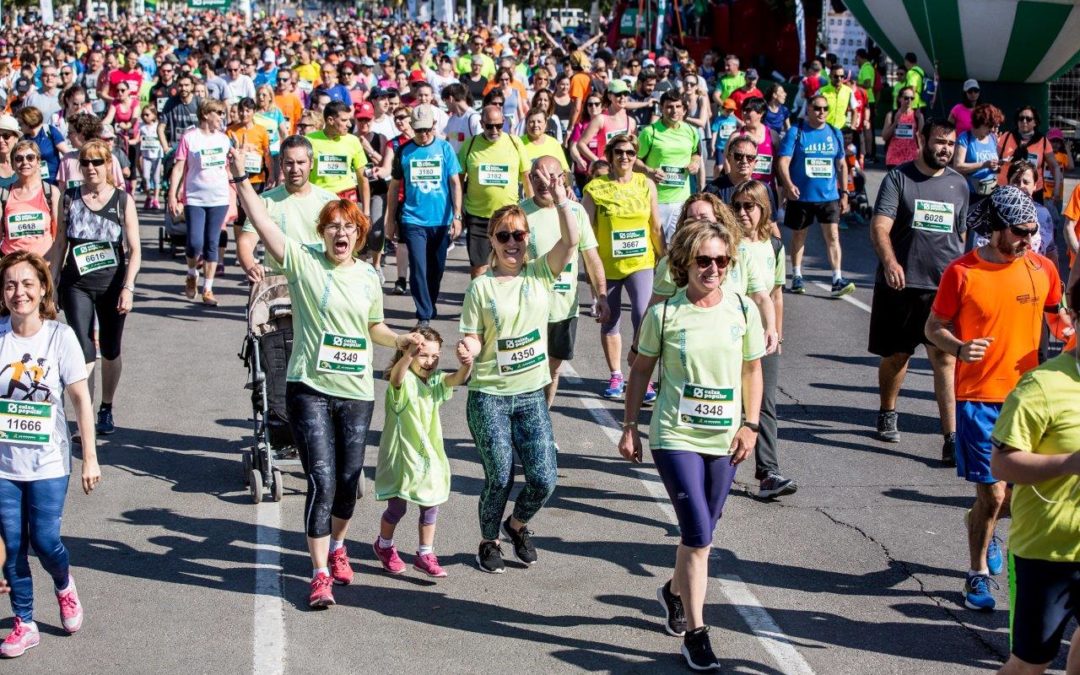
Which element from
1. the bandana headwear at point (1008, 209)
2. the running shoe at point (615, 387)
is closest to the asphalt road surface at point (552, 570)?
the running shoe at point (615, 387)

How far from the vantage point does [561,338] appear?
9.08m

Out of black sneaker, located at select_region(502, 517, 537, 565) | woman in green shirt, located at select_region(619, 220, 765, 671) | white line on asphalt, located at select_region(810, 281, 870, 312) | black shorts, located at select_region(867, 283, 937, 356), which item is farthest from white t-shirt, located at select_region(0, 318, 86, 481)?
white line on asphalt, located at select_region(810, 281, 870, 312)

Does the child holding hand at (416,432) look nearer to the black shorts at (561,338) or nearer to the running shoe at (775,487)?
the running shoe at (775,487)

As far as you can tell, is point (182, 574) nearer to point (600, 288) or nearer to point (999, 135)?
point (600, 288)

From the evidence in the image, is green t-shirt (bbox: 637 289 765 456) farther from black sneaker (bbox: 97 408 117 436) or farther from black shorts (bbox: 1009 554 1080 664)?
black sneaker (bbox: 97 408 117 436)

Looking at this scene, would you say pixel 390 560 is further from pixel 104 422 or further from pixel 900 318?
pixel 900 318

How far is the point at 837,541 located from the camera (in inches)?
293

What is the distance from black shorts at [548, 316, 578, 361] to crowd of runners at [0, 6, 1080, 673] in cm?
2

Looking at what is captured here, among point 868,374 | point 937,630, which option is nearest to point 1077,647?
point 937,630

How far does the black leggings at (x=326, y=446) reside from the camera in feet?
21.3

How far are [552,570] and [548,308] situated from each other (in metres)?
1.26

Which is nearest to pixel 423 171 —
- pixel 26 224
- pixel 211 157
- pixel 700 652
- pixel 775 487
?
pixel 211 157

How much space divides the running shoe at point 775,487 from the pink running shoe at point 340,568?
2.48m

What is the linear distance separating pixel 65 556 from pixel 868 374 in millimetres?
6797
